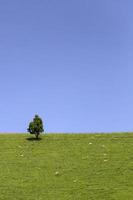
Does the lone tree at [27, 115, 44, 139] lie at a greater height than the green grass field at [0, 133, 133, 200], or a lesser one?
greater

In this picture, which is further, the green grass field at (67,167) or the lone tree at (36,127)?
the lone tree at (36,127)

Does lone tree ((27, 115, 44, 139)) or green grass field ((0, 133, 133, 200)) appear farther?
lone tree ((27, 115, 44, 139))

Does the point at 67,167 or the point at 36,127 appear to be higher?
the point at 36,127

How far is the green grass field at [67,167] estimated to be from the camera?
4366cm

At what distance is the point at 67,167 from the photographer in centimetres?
5069

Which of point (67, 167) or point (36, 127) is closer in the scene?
point (67, 167)

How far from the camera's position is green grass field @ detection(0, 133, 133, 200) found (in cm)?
4366

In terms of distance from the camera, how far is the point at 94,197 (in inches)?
1658

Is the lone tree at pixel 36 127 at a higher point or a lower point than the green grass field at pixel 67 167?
higher

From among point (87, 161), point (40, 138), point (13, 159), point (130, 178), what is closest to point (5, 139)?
point (40, 138)

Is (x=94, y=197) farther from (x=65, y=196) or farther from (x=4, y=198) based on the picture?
(x=4, y=198)

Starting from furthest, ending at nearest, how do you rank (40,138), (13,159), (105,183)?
(40,138)
(13,159)
(105,183)

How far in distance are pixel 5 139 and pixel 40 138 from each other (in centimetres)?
377

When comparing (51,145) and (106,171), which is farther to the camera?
A: (51,145)
